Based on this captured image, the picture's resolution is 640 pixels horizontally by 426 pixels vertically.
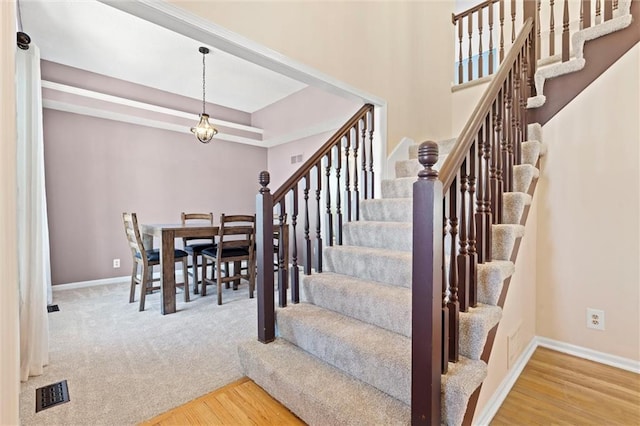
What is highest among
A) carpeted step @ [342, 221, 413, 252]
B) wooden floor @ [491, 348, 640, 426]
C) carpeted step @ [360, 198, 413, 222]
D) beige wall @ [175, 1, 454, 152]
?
beige wall @ [175, 1, 454, 152]

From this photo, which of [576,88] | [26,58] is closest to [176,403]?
[26,58]

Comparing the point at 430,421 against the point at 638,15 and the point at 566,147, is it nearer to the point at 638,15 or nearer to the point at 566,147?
the point at 566,147

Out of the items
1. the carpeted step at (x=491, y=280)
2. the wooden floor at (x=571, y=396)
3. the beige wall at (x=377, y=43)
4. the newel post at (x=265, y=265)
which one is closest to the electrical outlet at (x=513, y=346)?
the wooden floor at (x=571, y=396)

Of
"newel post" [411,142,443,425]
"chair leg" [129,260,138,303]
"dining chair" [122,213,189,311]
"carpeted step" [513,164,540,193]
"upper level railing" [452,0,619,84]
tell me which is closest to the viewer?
"newel post" [411,142,443,425]

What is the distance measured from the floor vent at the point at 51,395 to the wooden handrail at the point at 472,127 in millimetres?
2283

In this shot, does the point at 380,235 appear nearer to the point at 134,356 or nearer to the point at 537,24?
the point at 134,356

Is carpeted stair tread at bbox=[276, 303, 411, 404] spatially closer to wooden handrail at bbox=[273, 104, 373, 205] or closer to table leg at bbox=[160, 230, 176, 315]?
wooden handrail at bbox=[273, 104, 373, 205]

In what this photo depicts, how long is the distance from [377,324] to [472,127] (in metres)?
1.15

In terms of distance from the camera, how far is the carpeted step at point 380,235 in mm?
2152

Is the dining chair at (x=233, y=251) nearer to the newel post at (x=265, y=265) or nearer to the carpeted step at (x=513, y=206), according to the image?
the newel post at (x=265, y=265)

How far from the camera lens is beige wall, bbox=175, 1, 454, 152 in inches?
81.9

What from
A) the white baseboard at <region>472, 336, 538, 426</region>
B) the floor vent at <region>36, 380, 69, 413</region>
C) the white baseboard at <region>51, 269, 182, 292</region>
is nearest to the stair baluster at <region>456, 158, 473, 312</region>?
the white baseboard at <region>472, 336, 538, 426</region>

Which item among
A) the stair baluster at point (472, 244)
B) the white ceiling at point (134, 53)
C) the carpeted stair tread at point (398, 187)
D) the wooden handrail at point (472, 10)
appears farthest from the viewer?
Answer: the wooden handrail at point (472, 10)

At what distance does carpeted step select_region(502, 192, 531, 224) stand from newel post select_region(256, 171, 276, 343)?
148 centimetres
